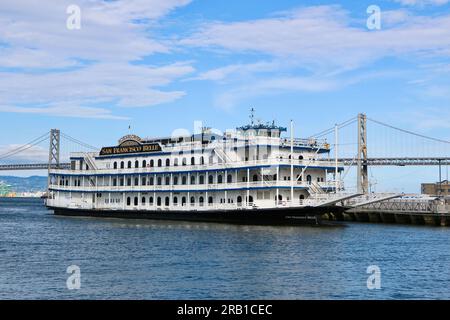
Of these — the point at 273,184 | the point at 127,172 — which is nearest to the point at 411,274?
the point at 273,184

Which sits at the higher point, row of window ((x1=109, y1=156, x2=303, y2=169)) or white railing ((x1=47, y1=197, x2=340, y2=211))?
row of window ((x1=109, y1=156, x2=303, y2=169))

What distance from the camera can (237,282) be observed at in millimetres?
22312

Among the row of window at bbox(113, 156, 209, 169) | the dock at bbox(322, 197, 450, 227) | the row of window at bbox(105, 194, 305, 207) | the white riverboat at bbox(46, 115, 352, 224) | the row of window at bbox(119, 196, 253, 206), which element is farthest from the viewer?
the dock at bbox(322, 197, 450, 227)

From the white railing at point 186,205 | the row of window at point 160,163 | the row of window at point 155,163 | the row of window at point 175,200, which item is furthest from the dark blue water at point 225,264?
the row of window at point 155,163

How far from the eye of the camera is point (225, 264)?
86.2 feet

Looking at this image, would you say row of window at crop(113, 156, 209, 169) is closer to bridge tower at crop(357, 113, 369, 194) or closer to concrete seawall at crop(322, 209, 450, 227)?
concrete seawall at crop(322, 209, 450, 227)

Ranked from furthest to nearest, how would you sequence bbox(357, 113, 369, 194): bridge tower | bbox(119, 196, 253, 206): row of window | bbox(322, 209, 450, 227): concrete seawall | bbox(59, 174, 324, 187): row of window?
bbox(357, 113, 369, 194): bridge tower
bbox(322, 209, 450, 227): concrete seawall
bbox(119, 196, 253, 206): row of window
bbox(59, 174, 324, 187): row of window

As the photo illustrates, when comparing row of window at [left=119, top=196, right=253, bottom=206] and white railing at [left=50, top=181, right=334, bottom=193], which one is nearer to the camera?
white railing at [left=50, top=181, right=334, bottom=193]

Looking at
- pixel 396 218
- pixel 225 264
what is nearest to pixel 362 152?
pixel 396 218

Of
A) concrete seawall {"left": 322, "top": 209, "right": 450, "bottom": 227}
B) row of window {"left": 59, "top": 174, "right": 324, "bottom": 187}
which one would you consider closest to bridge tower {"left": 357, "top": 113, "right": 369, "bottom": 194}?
concrete seawall {"left": 322, "top": 209, "right": 450, "bottom": 227}

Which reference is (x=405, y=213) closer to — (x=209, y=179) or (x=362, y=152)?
(x=209, y=179)

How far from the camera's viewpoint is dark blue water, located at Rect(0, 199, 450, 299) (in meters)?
20.9

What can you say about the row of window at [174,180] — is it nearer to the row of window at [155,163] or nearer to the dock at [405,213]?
the row of window at [155,163]

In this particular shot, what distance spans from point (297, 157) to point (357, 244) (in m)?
15.1
